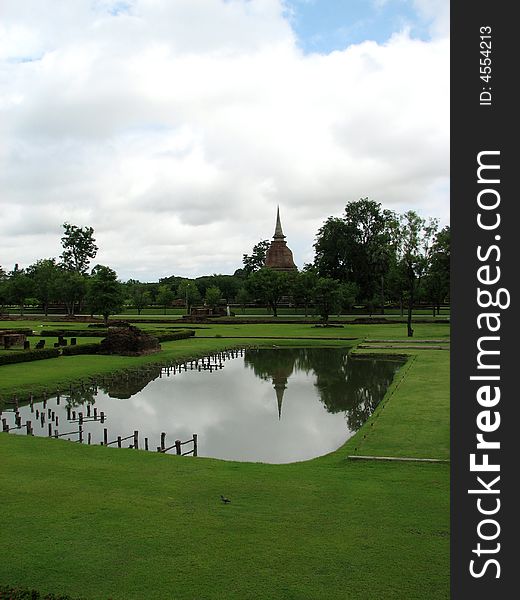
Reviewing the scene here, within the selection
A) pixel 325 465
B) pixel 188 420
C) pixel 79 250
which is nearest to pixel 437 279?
pixel 188 420

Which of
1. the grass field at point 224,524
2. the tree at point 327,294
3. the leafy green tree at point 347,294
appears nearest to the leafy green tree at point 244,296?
the leafy green tree at point 347,294

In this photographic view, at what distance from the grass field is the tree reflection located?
26.3 ft

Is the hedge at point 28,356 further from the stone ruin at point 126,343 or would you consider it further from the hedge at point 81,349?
the stone ruin at point 126,343

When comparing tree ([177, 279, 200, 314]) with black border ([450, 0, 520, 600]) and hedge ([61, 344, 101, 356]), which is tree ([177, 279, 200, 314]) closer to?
hedge ([61, 344, 101, 356])

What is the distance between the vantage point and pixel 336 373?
35.3 metres

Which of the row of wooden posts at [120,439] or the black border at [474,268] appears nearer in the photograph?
the black border at [474,268]

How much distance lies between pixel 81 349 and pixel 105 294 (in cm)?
2655

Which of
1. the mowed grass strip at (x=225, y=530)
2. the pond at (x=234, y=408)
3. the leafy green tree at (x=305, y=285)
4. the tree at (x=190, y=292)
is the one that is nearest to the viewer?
the mowed grass strip at (x=225, y=530)

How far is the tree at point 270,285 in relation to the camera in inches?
3221

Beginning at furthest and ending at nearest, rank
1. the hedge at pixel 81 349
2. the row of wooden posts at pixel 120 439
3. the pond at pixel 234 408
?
1. the hedge at pixel 81 349
2. the pond at pixel 234 408
3. the row of wooden posts at pixel 120 439

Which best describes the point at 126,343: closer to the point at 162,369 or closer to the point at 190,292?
the point at 162,369

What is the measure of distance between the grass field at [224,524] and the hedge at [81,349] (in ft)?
74.9

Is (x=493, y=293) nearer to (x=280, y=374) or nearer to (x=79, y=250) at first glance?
(x=280, y=374)

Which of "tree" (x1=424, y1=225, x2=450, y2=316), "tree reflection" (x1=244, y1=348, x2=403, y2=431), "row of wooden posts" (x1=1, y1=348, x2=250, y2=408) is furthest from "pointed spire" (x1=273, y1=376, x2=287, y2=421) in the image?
"tree" (x1=424, y1=225, x2=450, y2=316)
